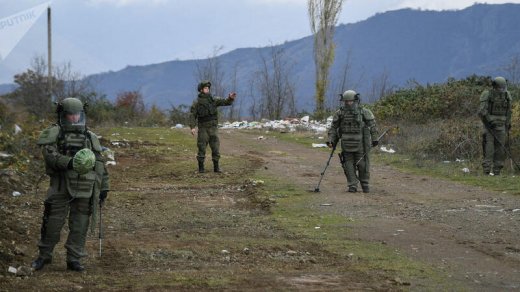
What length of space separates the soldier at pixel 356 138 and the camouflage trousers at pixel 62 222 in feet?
23.6

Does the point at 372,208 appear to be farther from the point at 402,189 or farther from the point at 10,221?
the point at 10,221

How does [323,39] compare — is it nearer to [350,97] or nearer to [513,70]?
[513,70]

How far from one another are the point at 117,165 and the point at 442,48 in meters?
131

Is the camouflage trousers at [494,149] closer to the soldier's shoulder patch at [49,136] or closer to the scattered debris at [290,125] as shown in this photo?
the soldier's shoulder patch at [49,136]

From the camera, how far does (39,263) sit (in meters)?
8.01

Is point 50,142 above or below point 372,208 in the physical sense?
above

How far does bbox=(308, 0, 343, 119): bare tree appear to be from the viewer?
39.1 m

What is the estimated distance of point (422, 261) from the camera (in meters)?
8.45

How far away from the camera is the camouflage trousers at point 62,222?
26.4 ft

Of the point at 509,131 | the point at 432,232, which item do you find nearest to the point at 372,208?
the point at 432,232

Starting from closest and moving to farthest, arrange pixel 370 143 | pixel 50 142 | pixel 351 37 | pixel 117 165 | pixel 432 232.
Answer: pixel 50 142 → pixel 432 232 → pixel 370 143 → pixel 117 165 → pixel 351 37

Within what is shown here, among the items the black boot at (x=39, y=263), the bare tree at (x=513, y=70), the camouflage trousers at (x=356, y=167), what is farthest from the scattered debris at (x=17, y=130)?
the bare tree at (x=513, y=70)

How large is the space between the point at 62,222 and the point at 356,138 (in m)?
7.43

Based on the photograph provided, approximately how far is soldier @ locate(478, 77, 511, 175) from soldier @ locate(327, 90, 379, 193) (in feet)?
14.0
